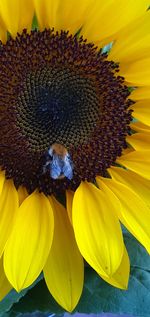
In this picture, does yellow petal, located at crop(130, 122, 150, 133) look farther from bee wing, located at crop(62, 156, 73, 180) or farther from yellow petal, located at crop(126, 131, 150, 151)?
bee wing, located at crop(62, 156, 73, 180)

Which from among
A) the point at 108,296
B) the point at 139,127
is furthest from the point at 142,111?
the point at 108,296

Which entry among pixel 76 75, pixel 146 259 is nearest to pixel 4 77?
pixel 76 75

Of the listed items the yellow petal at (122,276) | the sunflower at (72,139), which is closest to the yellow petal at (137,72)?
the sunflower at (72,139)

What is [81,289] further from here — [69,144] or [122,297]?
[69,144]

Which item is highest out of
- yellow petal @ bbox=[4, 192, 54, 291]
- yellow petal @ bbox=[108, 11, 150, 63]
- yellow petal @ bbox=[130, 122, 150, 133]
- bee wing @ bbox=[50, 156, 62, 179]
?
yellow petal @ bbox=[108, 11, 150, 63]

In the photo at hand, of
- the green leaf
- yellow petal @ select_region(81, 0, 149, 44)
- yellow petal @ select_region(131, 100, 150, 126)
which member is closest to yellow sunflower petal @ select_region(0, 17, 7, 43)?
yellow petal @ select_region(81, 0, 149, 44)

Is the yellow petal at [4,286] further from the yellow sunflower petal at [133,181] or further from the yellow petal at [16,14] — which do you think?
the yellow petal at [16,14]

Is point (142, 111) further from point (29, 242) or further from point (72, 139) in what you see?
point (29, 242)
